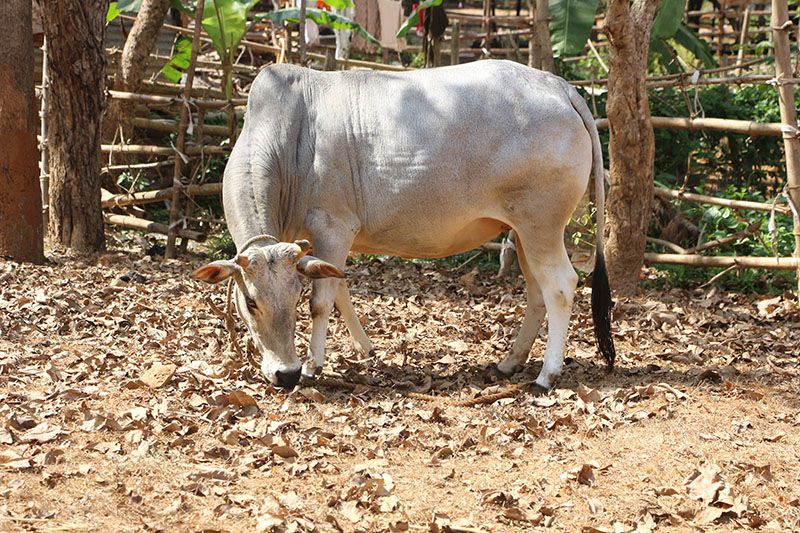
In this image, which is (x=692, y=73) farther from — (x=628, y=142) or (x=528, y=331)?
(x=528, y=331)

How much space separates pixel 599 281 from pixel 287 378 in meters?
2.22

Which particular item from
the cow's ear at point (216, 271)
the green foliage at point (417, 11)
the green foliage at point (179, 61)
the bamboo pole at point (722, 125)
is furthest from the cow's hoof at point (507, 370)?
the green foliage at point (179, 61)

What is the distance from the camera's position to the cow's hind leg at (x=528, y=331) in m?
5.85

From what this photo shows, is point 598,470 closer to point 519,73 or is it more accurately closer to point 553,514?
point 553,514

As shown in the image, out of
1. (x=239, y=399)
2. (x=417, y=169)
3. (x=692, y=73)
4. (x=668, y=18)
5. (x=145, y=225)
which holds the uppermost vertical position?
(x=668, y=18)

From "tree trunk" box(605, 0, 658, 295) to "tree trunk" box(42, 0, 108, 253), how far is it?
17.2 ft

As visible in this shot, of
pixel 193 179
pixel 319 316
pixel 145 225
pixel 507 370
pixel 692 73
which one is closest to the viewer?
pixel 319 316

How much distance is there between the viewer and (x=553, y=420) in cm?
483

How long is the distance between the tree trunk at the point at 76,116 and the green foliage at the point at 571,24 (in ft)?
17.7

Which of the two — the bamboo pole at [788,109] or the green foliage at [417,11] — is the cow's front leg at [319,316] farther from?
the green foliage at [417,11]

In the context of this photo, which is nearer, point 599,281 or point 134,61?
point 599,281

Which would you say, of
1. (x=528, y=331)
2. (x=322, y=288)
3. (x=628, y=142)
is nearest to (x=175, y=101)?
(x=322, y=288)

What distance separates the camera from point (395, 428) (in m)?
4.68

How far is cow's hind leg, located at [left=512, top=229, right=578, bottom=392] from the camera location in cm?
542
